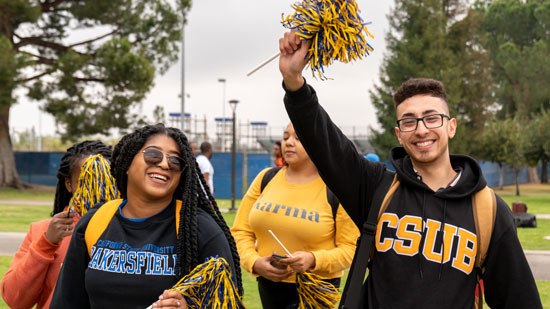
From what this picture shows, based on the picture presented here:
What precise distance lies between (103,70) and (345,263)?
80.0ft

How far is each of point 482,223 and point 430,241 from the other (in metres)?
0.21

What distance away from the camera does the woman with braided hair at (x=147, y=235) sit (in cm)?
222

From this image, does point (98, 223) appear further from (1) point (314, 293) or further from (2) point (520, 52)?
(2) point (520, 52)

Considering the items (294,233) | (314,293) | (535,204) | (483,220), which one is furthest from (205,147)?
(535,204)

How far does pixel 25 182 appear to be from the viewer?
30281 mm

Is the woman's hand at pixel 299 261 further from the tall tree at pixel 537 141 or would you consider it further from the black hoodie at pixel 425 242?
the tall tree at pixel 537 141


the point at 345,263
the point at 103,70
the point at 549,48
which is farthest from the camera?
the point at 549,48

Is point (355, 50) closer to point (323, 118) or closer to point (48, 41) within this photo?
point (323, 118)

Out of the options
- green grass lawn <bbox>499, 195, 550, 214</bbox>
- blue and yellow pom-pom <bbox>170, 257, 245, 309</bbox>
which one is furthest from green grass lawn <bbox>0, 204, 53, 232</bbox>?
green grass lawn <bbox>499, 195, 550, 214</bbox>

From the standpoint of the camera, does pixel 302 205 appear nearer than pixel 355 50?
No

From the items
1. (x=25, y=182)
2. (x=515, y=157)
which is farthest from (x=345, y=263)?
(x=515, y=157)

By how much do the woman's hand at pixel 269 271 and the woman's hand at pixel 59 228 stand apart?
116 cm

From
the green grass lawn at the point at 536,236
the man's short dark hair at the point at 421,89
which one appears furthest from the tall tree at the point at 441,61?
the man's short dark hair at the point at 421,89

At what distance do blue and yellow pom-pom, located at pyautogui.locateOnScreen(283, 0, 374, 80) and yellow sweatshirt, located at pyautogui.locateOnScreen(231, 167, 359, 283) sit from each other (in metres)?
1.57
